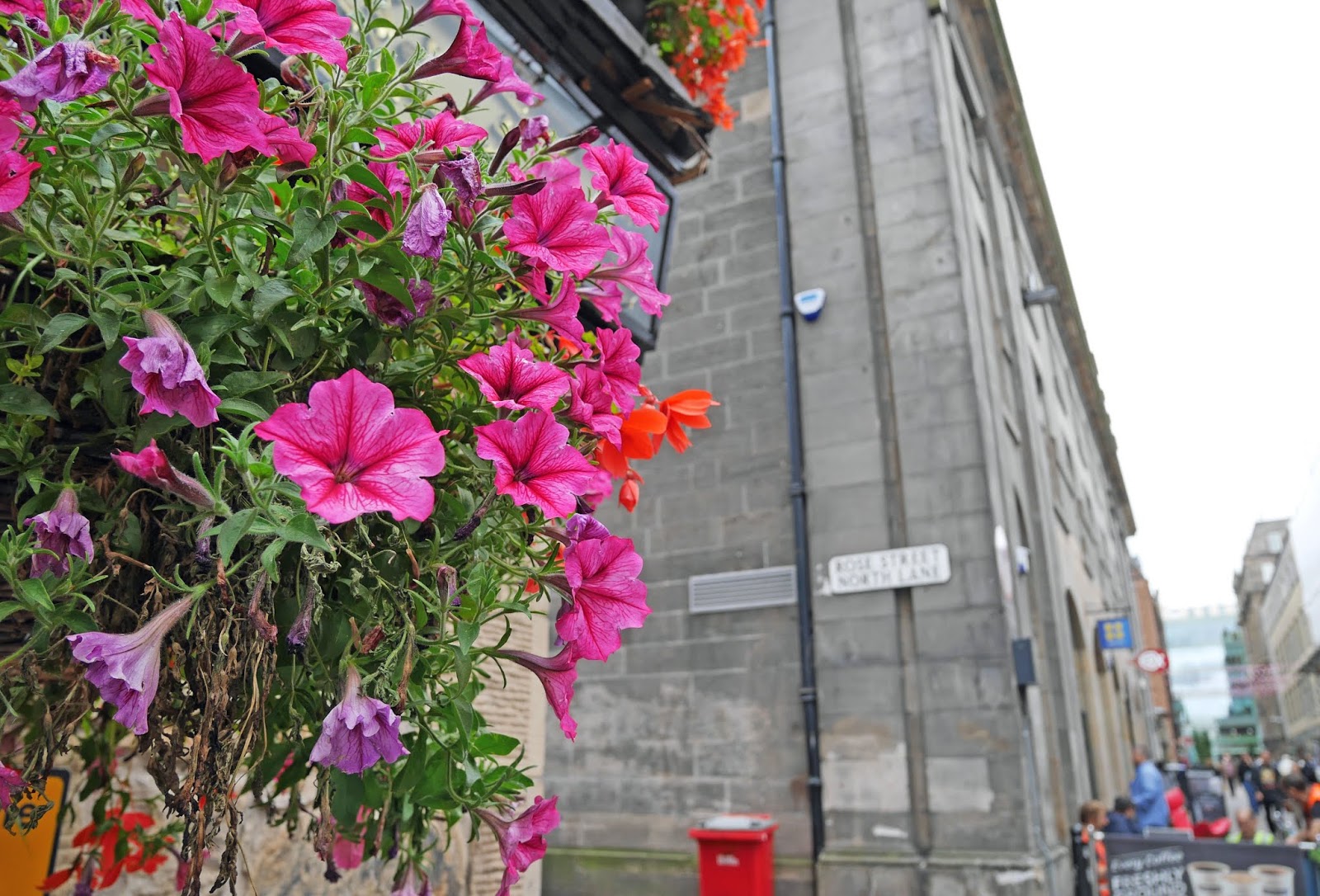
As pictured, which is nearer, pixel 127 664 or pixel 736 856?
pixel 127 664

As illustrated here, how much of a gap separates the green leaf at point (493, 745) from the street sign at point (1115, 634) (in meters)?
13.6

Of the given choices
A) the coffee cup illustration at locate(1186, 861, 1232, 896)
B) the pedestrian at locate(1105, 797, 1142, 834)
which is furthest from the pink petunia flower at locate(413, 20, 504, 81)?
the pedestrian at locate(1105, 797, 1142, 834)

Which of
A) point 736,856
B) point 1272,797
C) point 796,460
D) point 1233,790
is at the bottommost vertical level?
point 1233,790

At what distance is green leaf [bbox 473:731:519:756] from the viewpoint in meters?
1.14

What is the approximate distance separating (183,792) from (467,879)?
2215mm

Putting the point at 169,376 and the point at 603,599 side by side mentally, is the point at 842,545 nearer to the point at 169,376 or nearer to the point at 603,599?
the point at 603,599

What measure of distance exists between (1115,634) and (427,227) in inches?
563

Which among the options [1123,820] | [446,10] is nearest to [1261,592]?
[1123,820]

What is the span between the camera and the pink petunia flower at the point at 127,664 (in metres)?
0.75

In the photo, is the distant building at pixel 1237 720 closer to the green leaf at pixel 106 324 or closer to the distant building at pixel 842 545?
the distant building at pixel 842 545

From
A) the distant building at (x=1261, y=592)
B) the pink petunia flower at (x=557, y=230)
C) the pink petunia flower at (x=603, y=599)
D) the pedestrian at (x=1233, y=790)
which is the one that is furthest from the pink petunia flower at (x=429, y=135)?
the distant building at (x=1261, y=592)

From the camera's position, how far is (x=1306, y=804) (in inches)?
341

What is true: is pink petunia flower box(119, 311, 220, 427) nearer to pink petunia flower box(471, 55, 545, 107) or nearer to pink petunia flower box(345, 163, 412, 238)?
pink petunia flower box(345, 163, 412, 238)

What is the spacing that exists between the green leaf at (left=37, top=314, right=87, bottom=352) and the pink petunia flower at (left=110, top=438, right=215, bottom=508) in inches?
5.2
